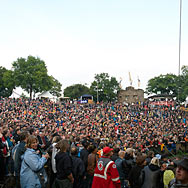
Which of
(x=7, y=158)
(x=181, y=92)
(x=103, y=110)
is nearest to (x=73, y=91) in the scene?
(x=181, y=92)

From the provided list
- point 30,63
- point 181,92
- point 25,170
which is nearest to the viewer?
point 25,170

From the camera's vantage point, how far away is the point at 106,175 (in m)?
4.29

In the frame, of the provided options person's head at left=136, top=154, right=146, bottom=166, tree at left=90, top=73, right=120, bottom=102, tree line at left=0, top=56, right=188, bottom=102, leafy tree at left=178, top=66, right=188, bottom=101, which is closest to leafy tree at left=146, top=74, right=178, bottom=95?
tree line at left=0, top=56, right=188, bottom=102

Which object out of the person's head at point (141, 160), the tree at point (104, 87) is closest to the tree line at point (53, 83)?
the tree at point (104, 87)

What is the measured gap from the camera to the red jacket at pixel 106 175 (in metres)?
4.21

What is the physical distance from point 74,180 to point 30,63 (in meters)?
56.7

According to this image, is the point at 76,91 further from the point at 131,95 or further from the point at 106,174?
the point at 106,174

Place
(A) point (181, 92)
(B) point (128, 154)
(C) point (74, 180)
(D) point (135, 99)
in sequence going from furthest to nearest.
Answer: (A) point (181, 92) < (D) point (135, 99) < (B) point (128, 154) < (C) point (74, 180)

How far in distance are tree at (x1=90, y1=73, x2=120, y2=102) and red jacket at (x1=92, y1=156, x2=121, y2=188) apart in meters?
63.6

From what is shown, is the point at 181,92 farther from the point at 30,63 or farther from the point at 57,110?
the point at 57,110

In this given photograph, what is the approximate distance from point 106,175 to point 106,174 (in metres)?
0.02

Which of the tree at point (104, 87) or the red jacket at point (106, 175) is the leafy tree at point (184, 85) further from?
the red jacket at point (106, 175)

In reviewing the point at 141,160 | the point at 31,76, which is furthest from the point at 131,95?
the point at 141,160

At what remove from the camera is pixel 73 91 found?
271ft
